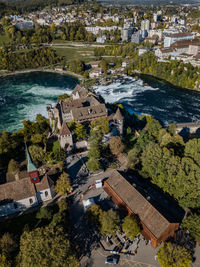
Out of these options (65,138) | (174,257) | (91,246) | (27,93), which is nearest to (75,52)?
(27,93)

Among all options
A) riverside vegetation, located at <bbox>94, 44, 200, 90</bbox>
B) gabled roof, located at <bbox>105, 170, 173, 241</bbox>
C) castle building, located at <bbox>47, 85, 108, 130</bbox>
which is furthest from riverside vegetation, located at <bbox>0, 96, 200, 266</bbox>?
riverside vegetation, located at <bbox>94, 44, 200, 90</bbox>

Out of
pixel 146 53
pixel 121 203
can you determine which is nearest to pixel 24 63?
pixel 146 53

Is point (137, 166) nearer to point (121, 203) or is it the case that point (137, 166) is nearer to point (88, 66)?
point (121, 203)

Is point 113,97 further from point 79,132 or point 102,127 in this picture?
point 79,132

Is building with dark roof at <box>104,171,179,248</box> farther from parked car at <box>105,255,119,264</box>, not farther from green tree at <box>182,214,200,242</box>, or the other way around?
parked car at <box>105,255,119,264</box>

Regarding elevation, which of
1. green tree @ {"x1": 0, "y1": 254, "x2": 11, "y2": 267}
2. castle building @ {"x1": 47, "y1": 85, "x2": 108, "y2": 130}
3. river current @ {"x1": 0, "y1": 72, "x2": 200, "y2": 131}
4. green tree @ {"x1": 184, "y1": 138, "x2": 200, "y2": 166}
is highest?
castle building @ {"x1": 47, "y1": 85, "x2": 108, "y2": 130}

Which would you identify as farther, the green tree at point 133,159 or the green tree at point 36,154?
the green tree at point 36,154

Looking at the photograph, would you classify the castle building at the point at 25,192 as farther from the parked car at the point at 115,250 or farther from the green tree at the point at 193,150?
the green tree at the point at 193,150

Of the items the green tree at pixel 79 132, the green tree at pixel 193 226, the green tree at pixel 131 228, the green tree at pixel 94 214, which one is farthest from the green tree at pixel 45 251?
the green tree at pixel 79 132
